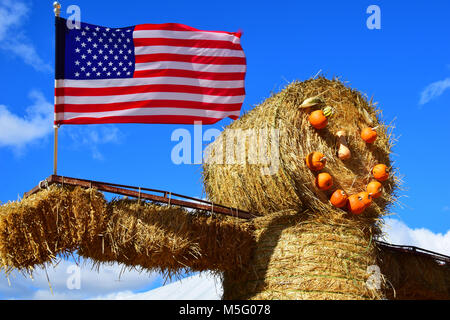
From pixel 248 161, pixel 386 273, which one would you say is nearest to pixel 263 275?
pixel 248 161

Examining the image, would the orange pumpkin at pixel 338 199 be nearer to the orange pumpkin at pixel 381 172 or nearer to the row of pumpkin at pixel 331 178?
the row of pumpkin at pixel 331 178

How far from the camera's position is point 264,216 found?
26.6 ft

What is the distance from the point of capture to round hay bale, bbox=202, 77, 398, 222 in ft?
26.0

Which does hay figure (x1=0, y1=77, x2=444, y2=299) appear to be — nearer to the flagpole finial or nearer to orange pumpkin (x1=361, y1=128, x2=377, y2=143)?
orange pumpkin (x1=361, y1=128, x2=377, y2=143)

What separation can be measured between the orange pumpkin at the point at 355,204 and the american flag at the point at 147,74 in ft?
7.68

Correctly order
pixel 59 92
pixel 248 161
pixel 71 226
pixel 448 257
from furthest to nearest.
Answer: pixel 448 257, pixel 248 161, pixel 59 92, pixel 71 226

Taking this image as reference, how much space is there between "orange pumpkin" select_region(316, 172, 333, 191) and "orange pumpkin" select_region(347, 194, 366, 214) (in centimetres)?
41

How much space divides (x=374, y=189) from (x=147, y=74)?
13.3 feet

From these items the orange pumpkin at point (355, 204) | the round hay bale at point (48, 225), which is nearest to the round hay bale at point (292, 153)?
the orange pumpkin at point (355, 204)

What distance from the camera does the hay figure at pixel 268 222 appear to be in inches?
253

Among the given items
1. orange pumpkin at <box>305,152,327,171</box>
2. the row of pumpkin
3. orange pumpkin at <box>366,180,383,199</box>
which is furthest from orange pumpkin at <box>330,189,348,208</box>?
orange pumpkin at <box>366,180,383,199</box>

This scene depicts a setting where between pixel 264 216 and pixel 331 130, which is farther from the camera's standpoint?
pixel 331 130
